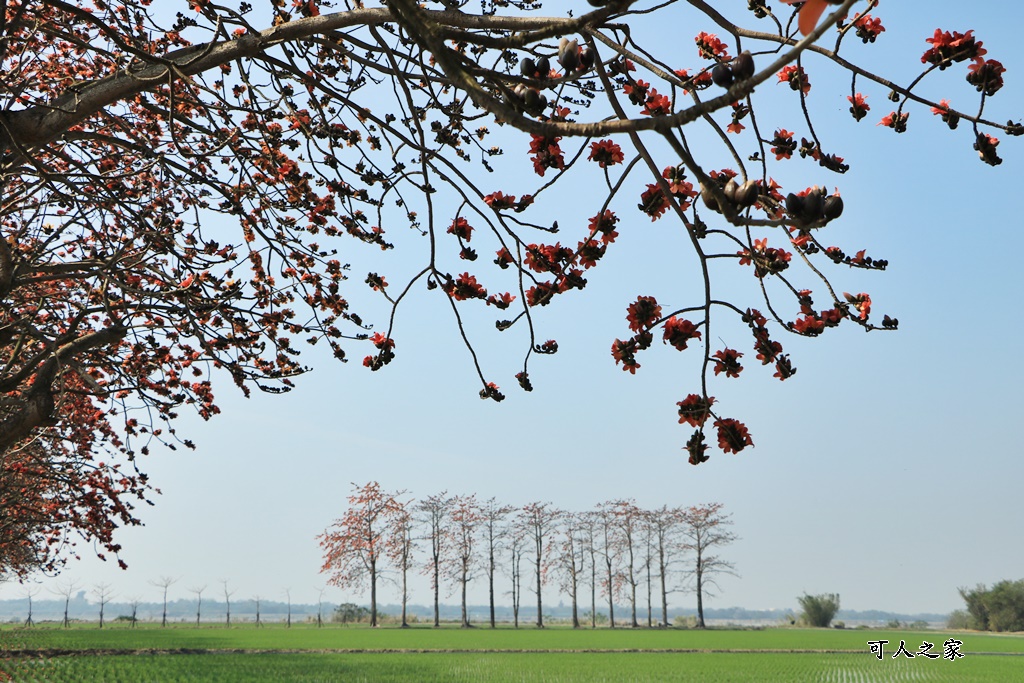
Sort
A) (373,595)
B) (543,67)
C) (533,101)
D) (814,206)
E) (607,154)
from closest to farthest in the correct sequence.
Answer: (814,206) → (533,101) → (543,67) → (607,154) → (373,595)

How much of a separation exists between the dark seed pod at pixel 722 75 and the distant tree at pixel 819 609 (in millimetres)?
50681

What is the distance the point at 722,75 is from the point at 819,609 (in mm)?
51334

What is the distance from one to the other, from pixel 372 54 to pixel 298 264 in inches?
87.1

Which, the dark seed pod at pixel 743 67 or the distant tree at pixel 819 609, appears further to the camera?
the distant tree at pixel 819 609

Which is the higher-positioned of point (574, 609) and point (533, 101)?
point (533, 101)

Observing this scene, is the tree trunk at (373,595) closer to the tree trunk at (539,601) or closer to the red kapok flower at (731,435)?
the tree trunk at (539,601)

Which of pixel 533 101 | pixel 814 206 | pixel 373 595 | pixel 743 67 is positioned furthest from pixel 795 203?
pixel 373 595

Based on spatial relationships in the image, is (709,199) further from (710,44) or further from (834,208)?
(710,44)

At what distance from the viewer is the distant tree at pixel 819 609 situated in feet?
152

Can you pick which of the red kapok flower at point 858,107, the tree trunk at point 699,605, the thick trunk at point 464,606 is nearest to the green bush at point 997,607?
the tree trunk at point 699,605

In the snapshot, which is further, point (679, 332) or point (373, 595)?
point (373, 595)

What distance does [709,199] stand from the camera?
2043 mm

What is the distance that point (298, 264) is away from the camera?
19.7 feet

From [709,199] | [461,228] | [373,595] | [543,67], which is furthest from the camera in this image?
[373,595]
